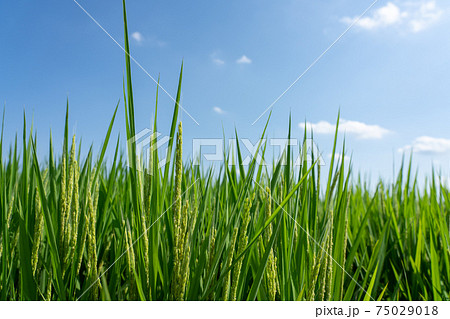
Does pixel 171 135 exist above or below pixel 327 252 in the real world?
above

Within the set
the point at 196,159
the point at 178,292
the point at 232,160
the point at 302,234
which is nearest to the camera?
the point at 178,292

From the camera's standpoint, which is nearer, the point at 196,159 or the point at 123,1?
the point at 123,1

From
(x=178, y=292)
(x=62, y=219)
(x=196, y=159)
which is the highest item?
(x=196, y=159)

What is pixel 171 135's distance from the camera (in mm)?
672

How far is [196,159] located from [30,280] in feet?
2.48

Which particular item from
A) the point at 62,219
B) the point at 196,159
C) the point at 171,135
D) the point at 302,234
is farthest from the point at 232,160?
the point at 62,219

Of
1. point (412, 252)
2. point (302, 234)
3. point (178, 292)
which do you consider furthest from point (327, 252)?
point (412, 252)
